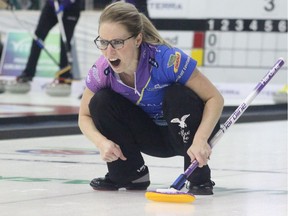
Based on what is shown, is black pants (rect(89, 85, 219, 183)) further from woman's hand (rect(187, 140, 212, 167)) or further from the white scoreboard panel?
the white scoreboard panel

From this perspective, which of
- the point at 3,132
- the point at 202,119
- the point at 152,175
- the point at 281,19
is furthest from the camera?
the point at 281,19

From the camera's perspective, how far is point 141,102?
3.69m

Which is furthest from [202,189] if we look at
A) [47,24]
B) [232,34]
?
[232,34]

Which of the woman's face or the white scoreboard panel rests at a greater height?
the woman's face

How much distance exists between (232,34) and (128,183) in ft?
18.5

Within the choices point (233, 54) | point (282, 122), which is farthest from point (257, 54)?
point (282, 122)

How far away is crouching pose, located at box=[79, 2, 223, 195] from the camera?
11.4 feet

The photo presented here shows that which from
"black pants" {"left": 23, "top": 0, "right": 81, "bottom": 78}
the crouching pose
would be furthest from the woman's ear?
"black pants" {"left": 23, "top": 0, "right": 81, "bottom": 78}

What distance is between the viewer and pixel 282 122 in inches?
296

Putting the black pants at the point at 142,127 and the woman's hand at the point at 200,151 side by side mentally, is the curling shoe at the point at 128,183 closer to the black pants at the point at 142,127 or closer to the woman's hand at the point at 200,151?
the black pants at the point at 142,127

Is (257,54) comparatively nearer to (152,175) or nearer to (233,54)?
(233,54)

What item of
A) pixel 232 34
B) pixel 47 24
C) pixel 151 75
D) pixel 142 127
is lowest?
pixel 232 34

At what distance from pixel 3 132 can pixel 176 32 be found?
4019mm

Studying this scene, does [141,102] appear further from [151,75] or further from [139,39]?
[139,39]
